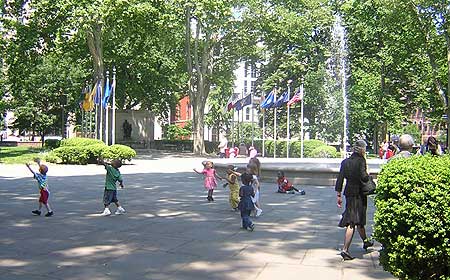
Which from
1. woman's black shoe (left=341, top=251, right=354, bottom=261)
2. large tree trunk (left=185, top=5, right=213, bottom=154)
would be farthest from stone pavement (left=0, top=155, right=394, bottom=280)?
large tree trunk (left=185, top=5, right=213, bottom=154)

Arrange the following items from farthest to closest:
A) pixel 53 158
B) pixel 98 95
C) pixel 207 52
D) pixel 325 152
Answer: pixel 207 52 < pixel 325 152 < pixel 98 95 < pixel 53 158

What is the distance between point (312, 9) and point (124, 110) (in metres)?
19.9

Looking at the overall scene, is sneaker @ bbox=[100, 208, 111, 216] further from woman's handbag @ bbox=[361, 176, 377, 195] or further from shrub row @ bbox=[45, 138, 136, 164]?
shrub row @ bbox=[45, 138, 136, 164]

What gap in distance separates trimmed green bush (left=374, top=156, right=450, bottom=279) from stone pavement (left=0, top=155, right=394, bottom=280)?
128 centimetres

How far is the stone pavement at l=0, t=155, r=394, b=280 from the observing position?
6.43 m

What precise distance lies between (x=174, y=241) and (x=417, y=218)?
427 centimetres

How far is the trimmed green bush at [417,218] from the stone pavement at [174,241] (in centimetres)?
128

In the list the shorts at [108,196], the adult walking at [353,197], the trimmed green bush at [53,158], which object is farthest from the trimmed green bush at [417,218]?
the trimmed green bush at [53,158]

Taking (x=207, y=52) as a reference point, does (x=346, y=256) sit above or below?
below

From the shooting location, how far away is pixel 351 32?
→ 4819 centimetres

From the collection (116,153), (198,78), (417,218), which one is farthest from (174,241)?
(198,78)

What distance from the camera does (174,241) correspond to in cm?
821

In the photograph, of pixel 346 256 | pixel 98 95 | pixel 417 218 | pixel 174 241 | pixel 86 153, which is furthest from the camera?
pixel 98 95

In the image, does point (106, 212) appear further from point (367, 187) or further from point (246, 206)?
point (367, 187)
